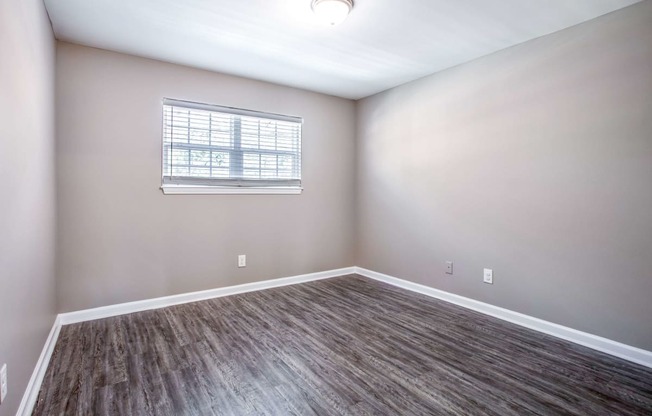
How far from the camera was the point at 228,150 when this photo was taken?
359 centimetres

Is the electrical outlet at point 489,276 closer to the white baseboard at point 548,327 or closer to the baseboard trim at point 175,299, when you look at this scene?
the white baseboard at point 548,327

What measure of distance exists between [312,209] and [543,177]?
8.15ft

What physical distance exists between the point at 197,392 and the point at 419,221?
2.71 m

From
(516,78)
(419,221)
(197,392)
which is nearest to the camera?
(197,392)

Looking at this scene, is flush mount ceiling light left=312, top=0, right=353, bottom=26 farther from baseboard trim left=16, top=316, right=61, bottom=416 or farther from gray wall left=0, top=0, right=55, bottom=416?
baseboard trim left=16, top=316, right=61, bottom=416

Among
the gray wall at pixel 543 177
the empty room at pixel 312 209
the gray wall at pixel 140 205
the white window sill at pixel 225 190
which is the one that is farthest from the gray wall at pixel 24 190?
the gray wall at pixel 543 177

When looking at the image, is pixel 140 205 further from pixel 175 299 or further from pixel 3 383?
pixel 3 383

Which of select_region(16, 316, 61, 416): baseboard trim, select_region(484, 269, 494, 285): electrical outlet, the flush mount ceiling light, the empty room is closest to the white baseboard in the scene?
the empty room

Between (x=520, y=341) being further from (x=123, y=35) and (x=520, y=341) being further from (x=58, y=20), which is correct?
(x=58, y=20)

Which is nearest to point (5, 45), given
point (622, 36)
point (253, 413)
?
point (253, 413)

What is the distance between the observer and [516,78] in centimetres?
285

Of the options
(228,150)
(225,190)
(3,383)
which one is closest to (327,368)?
(3,383)

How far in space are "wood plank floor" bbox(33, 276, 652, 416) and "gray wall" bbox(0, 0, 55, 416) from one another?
0.34m

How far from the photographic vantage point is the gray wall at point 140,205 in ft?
9.25
